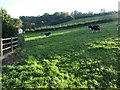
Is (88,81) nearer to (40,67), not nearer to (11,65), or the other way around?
(40,67)

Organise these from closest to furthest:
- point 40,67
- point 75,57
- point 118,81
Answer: point 118,81 → point 40,67 → point 75,57

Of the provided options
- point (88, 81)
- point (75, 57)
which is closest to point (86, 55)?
point (75, 57)

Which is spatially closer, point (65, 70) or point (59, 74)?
point (59, 74)

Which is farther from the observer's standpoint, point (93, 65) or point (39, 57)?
point (39, 57)

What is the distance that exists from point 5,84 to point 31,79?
125 centimetres

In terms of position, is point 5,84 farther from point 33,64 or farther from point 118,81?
point 118,81

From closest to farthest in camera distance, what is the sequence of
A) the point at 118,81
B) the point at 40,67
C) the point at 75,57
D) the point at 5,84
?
the point at 5,84 → the point at 118,81 → the point at 40,67 → the point at 75,57

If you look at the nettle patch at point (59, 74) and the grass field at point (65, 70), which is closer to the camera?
the nettle patch at point (59, 74)

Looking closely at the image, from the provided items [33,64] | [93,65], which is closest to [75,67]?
[93,65]

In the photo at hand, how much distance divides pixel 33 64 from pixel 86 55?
4.27m

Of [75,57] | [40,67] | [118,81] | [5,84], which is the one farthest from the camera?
[75,57]

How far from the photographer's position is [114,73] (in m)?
16.1

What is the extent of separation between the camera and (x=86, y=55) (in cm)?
2012

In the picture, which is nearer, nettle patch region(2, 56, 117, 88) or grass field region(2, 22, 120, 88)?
nettle patch region(2, 56, 117, 88)
